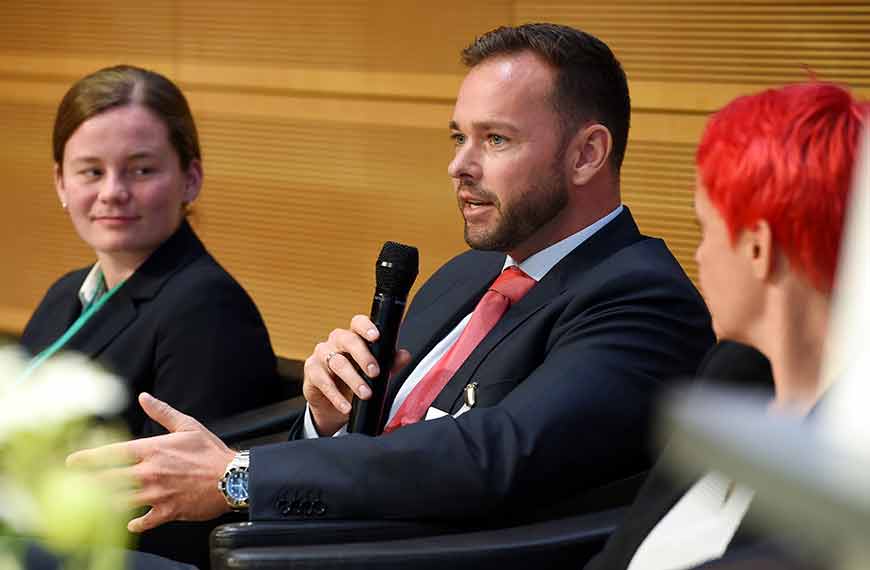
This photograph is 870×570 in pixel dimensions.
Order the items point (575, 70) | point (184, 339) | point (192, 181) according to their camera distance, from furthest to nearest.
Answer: point (192, 181)
point (184, 339)
point (575, 70)

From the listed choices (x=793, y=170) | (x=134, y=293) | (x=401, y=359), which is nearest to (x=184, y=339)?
(x=134, y=293)

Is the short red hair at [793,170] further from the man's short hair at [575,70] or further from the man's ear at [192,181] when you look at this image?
the man's ear at [192,181]

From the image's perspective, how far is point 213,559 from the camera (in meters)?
→ 2.00

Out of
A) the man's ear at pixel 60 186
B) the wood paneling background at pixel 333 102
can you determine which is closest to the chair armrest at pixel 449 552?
the man's ear at pixel 60 186

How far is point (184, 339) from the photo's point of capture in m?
2.95

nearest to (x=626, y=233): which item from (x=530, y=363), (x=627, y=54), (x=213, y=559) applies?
(x=530, y=363)

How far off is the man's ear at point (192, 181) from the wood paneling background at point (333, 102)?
1343 millimetres

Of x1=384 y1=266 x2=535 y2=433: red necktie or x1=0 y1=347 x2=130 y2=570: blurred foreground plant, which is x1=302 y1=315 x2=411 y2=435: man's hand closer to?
x1=384 y1=266 x2=535 y2=433: red necktie

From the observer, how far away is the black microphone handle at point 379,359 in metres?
2.20

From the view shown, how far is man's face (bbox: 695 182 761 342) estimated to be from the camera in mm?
1508

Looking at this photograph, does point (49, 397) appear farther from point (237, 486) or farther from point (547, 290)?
point (547, 290)

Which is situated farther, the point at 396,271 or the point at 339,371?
the point at 339,371

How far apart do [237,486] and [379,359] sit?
0.33 m

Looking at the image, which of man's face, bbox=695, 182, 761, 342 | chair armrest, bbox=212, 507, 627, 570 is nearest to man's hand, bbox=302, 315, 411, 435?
chair armrest, bbox=212, 507, 627, 570
